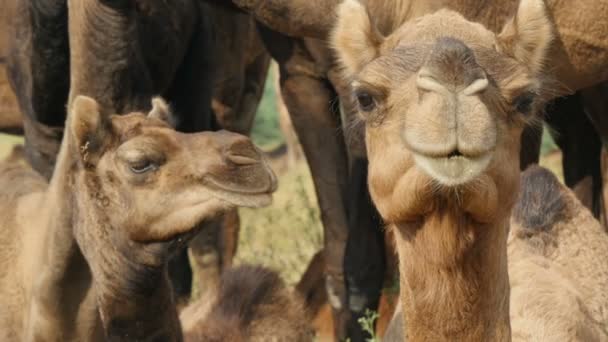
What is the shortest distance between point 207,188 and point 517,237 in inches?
44.0

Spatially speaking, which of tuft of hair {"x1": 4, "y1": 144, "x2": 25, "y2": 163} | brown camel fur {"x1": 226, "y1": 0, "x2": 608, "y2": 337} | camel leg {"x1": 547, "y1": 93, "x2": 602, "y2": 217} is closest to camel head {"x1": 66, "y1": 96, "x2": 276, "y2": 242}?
brown camel fur {"x1": 226, "y1": 0, "x2": 608, "y2": 337}

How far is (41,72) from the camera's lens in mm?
7559

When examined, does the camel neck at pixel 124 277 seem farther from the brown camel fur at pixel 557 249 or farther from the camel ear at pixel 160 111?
the brown camel fur at pixel 557 249

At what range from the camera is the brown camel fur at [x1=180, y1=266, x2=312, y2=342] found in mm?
7328

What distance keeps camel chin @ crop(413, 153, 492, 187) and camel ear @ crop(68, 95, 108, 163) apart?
5.95 ft

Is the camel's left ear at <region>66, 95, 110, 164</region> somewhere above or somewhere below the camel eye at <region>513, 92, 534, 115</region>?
below

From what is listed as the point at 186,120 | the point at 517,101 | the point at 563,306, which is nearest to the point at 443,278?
the point at 517,101

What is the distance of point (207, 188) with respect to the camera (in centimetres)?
583

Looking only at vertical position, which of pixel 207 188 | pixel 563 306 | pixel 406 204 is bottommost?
pixel 563 306

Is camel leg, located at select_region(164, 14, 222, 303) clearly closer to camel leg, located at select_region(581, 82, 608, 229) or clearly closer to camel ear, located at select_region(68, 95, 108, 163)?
camel leg, located at select_region(581, 82, 608, 229)

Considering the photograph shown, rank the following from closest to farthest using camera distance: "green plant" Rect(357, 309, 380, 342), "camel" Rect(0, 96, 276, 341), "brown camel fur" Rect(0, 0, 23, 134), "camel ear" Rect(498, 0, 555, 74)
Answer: "camel ear" Rect(498, 0, 555, 74)
"camel" Rect(0, 96, 276, 341)
"green plant" Rect(357, 309, 380, 342)
"brown camel fur" Rect(0, 0, 23, 134)

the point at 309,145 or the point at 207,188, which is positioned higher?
the point at 207,188

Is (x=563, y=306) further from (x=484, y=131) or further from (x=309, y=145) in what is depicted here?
(x=309, y=145)

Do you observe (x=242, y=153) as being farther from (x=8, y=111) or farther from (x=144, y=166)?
(x=8, y=111)
